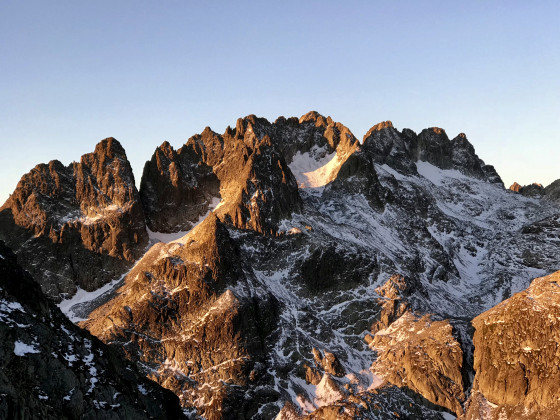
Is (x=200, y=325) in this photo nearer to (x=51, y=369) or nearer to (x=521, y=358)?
(x=521, y=358)

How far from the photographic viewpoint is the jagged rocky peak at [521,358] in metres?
132

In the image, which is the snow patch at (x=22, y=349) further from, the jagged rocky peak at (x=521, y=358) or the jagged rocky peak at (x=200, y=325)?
the jagged rocky peak at (x=521, y=358)

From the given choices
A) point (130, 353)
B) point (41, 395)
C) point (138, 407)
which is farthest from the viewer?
point (130, 353)

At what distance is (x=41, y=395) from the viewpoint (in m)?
64.0

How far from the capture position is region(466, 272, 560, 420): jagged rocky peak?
13150cm

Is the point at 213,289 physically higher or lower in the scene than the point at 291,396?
higher

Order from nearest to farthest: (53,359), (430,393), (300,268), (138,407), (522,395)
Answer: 1. (53,359)
2. (138,407)
3. (522,395)
4. (430,393)
5. (300,268)

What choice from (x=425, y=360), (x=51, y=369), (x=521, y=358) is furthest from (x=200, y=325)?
(x=51, y=369)

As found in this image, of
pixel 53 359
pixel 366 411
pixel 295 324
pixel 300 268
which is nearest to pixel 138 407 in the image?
pixel 53 359

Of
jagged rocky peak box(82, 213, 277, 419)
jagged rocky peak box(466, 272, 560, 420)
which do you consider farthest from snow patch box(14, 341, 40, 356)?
jagged rocky peak box(466, 272, 560, 420)

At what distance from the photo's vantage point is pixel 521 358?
137625 millimetres

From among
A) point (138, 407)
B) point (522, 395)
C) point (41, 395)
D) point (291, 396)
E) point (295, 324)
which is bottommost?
point (522, 395)

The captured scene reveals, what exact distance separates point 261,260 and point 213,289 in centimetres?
3131

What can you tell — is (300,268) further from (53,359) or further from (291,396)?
(53,359)
